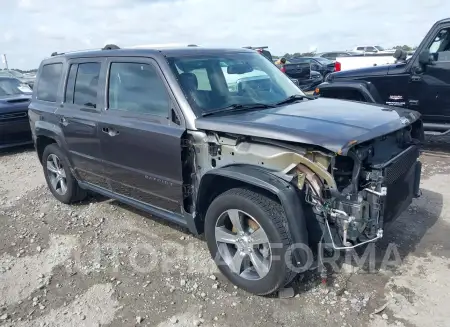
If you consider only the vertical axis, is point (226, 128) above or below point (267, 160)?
above

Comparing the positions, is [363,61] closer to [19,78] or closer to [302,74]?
[302,74]

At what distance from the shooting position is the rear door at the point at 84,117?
443 cm

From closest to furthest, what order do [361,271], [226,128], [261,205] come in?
1. [261,205]
2. [226,128]
3. [361,271]

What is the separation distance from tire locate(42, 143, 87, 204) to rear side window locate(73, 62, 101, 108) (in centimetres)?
87

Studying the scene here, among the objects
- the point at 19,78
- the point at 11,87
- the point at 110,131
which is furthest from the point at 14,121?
the point at 110,131

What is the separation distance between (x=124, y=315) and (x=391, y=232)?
2.68 metres

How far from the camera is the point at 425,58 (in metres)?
6.70

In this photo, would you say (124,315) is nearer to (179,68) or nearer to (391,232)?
(179,68)

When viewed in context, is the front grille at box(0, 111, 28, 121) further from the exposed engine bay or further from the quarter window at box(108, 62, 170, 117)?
the exposed engine bay

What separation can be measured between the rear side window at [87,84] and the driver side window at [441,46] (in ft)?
17.7

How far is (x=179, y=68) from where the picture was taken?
3.79 meters

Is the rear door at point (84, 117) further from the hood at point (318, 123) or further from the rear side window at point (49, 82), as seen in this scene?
the hood at point (318, 123)

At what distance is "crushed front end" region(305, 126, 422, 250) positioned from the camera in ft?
9.53

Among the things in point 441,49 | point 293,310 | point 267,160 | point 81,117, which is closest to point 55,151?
point 81,117
